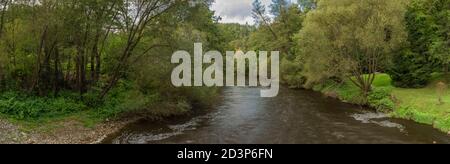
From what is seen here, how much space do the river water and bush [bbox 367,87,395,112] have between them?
3.61 ft

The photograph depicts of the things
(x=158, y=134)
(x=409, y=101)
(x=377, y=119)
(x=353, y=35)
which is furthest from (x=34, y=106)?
(x=409, y=101)

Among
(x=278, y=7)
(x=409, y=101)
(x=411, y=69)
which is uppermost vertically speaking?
(x=278, y=7)

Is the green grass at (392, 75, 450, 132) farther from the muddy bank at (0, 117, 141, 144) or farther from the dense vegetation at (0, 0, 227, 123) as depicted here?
the muddy bank at (0, 117, 141, 144)

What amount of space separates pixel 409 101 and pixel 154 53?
18.3 meters

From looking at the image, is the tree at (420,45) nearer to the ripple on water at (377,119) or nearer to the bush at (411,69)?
the bush at (411,69)

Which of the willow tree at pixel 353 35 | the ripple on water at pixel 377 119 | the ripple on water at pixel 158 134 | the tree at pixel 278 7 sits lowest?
the ripple on water at pixel 158 134

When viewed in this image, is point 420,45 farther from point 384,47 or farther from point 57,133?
point 57,133

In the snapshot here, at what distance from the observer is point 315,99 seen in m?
36.8

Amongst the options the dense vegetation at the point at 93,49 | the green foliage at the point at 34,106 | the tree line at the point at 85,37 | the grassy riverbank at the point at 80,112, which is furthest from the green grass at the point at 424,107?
the green foliage at the point at 34,106

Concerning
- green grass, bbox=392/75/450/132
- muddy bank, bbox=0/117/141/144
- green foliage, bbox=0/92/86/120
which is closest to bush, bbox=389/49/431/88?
green grass, bbox=392/75/450/132

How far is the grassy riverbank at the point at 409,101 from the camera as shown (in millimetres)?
23656

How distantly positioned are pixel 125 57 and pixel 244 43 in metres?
71.3

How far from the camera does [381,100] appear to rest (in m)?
30.0
